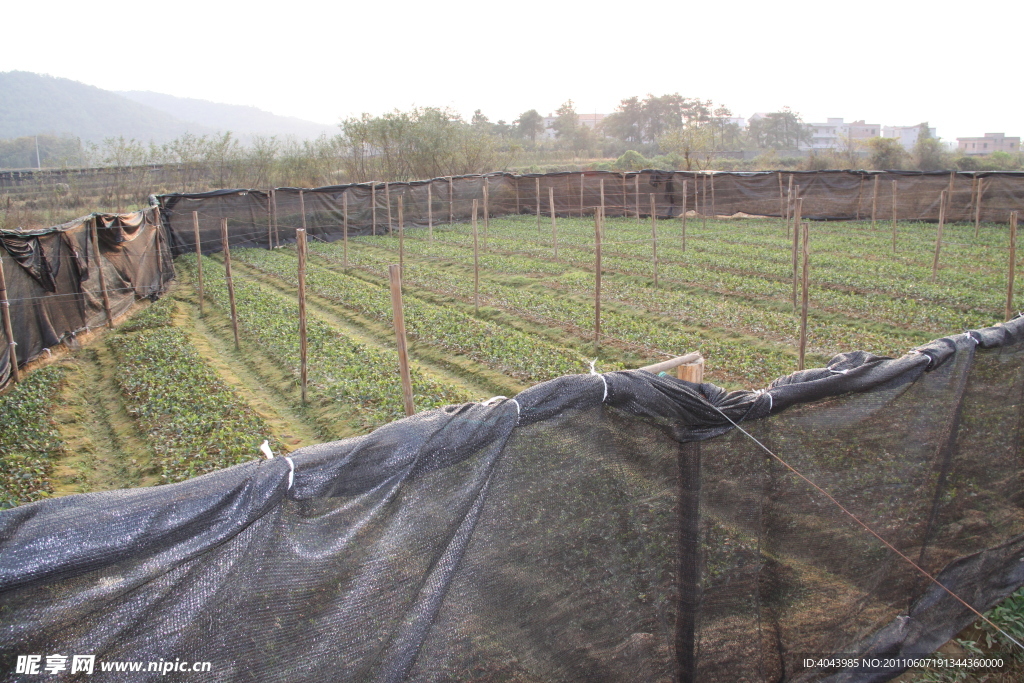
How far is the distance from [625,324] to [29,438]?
9.38 meters

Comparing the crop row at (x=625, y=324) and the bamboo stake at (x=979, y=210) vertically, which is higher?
the bamboo stake at (x=979, y=210)

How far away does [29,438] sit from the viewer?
27.3 feet

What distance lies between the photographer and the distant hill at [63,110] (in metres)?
159

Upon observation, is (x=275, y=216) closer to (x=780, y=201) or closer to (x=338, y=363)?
(x=338, y=363)

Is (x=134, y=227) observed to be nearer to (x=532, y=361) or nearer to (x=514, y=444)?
(x=532, y=361)

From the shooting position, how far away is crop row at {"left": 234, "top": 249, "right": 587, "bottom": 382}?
1055 centimetres

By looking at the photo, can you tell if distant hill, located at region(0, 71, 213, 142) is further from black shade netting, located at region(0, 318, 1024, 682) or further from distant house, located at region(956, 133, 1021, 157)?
black shade netting, located at region(0, 318, 1024, 682)

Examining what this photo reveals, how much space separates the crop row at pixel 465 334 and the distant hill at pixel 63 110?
521 ft

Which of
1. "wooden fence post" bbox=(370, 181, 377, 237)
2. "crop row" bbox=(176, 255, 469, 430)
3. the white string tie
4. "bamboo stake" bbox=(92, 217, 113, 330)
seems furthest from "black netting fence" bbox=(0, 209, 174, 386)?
"wooden fence post" bbox=(370, 181, 377, 237)

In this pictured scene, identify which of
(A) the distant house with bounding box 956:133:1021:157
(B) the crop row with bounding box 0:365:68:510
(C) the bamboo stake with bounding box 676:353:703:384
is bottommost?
(B) the crop row with bounding box 0:365:68:510

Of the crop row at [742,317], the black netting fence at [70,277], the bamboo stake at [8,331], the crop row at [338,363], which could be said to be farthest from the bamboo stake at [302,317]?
the crop row at [742,317]

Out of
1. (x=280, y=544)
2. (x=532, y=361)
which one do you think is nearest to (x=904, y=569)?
(x=280, y=544)

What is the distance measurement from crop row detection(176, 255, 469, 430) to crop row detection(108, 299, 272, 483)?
119 centimetres

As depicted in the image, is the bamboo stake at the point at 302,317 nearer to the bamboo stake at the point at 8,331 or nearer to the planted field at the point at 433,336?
the planted field at the point at 433,336
